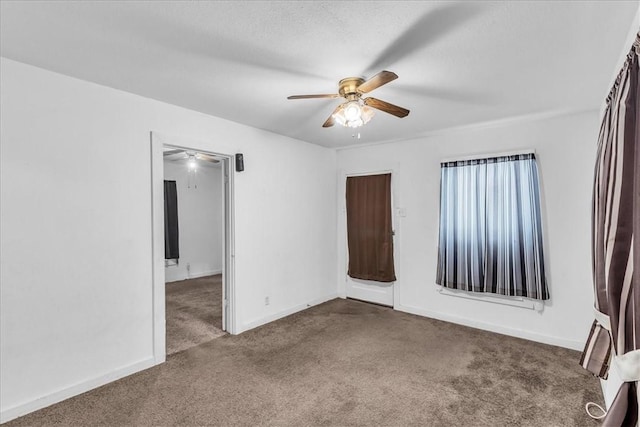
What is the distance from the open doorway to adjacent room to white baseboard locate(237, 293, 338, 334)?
1130 millimetres

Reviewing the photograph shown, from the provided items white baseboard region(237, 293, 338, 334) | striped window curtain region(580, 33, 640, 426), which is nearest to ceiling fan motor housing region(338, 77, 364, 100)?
striped window curtain region(580, 33, 640, 426)

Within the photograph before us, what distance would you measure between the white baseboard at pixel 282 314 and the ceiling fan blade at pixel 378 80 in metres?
2.82

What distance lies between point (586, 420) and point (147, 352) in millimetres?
3325

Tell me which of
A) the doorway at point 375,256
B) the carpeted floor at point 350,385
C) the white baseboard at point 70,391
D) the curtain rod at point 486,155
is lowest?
the carpeted floor at point 350,385

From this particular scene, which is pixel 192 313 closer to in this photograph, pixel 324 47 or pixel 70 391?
pixel 70 391

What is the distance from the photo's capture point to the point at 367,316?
4.24m

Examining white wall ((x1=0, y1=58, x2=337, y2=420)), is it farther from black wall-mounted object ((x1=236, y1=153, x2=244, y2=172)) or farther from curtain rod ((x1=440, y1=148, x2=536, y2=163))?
curtain rod ((x1=440, y1=148, x2=536, y2=163))

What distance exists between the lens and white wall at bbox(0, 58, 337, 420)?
7.08 ft

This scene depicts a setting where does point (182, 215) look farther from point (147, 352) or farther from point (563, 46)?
point (563, 46)

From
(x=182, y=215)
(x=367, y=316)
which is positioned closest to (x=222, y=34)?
(x=367, y=316)

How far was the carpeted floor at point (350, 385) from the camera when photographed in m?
2.15

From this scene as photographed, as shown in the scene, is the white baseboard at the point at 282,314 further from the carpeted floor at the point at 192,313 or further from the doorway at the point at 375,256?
the doorway at the point at 375,256

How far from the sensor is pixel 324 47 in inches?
77.0

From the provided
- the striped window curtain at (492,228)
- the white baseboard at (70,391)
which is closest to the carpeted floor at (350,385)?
the white baseboard at (70,391)
